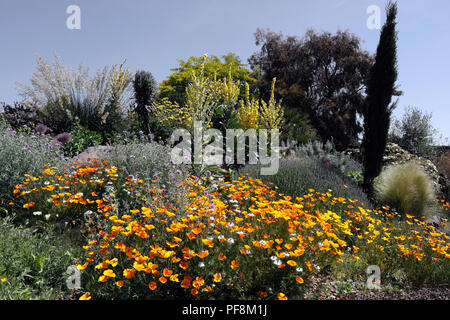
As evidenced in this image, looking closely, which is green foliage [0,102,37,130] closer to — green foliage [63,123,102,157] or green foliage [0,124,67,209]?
green foliage [63,123,102,157]

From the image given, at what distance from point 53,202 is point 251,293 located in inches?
118

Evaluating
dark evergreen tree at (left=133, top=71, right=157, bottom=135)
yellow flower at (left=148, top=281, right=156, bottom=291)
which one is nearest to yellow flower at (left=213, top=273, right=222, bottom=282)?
yellow flower at (left=148, top=281, right=156, bottom=291)

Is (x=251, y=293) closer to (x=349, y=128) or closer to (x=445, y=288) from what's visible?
(x=445, y=288)

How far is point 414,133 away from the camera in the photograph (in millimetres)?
14156

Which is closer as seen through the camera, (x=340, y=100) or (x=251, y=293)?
(x=251, y=293)

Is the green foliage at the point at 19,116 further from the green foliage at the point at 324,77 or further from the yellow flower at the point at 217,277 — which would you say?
the green foliage at the point at 324,77

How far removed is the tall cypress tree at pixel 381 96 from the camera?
7.75 meters

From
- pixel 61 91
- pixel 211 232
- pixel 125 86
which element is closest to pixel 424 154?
pixel 125 86

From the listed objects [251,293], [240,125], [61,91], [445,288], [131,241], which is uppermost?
[61,91]

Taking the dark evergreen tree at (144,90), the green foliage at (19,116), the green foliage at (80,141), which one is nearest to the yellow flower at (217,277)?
the green foliage at (80,141)

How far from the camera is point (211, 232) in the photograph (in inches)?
115

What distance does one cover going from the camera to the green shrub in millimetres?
6570

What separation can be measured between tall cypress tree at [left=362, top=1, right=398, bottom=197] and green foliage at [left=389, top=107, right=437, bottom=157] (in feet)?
23.2
